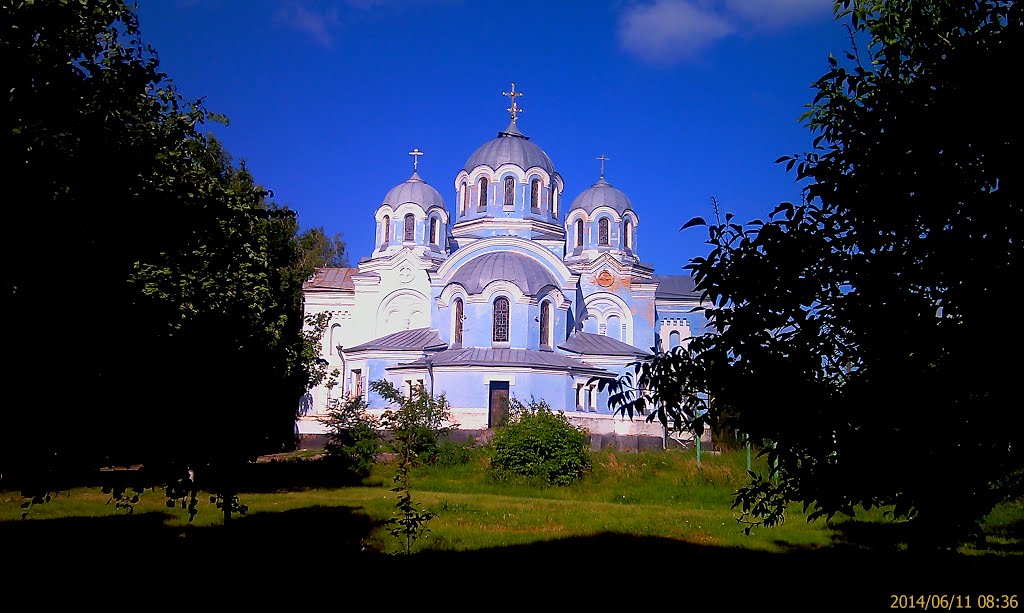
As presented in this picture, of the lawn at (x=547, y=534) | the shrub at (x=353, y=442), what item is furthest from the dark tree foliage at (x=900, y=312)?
the shrub at (x=353, y=442)

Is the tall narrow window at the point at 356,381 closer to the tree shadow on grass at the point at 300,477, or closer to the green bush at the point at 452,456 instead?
the tree shadow on grass at the point at 300,477

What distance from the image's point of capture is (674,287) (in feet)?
145

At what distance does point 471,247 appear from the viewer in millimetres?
35062

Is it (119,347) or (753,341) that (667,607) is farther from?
(119,347)

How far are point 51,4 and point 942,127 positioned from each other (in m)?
5.98

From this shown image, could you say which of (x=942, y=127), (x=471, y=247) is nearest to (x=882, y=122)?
(x=942, y=127)

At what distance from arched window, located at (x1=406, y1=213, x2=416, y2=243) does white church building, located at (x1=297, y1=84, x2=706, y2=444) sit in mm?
69

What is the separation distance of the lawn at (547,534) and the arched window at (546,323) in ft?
48.5

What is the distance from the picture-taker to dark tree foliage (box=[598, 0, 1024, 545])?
4.50m

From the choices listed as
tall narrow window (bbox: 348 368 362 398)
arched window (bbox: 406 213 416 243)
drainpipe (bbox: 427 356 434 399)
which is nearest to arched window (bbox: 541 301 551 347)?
drainpipe (bbox: 427 356 434 399)

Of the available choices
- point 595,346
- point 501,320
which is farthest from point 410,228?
point 595,346

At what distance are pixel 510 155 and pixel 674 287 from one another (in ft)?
39.5

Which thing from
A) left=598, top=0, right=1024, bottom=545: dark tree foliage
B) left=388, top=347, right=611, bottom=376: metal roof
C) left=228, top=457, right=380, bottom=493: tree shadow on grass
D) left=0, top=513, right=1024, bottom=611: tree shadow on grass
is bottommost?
left=0, top=513, right=1024, bottom=611: tree shadow on grass

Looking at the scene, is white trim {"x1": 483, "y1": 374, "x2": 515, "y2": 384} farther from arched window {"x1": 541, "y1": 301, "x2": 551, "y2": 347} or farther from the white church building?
arched window {"x1": 541, "y1": 301, "x2": 551, "y2": 347}
